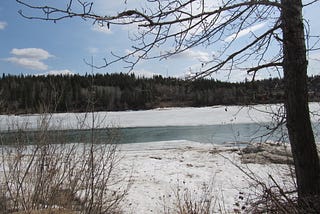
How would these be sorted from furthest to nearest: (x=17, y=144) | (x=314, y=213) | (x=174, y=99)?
1. (x=17, y=144)
2. (x=174, y=99)
3. (x=314, y=213)

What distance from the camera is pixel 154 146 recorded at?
16.4m

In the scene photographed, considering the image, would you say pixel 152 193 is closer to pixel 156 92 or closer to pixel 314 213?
pixel 156 92

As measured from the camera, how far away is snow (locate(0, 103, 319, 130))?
170 inches

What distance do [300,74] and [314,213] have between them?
1.24 m

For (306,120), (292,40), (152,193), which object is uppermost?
(292,40)

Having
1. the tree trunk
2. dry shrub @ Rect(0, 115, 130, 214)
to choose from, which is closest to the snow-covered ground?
dry shrub @ Rect(0, 115, 130, 214)

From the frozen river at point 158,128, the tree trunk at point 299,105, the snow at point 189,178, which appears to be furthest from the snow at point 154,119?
the snow at point 189,178

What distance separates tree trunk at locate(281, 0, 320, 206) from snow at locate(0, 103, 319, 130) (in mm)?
358

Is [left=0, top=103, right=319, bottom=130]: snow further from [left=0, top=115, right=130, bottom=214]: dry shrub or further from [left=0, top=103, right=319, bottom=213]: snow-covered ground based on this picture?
[left=0, top=115, right=130, bottom=214]: dry shrub

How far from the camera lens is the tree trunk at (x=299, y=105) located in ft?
10.0

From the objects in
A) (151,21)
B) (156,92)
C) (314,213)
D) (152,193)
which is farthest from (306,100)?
(152,193)

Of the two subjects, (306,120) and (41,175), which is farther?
(41,175)

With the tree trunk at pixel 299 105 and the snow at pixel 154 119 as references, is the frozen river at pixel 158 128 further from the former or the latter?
the tree trunk at pixel 299 105

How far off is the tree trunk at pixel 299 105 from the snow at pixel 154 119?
358 millimetres
